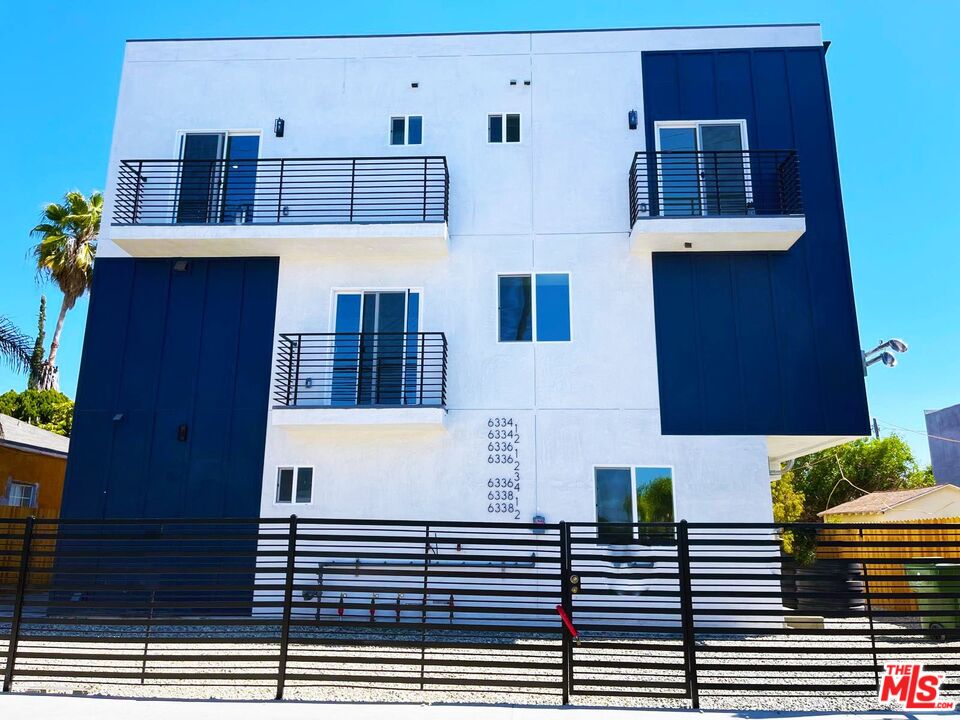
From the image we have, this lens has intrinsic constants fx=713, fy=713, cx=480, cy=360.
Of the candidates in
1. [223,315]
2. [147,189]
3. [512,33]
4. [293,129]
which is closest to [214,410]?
[223,315]

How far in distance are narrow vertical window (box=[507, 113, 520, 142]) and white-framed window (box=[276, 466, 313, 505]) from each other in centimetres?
694

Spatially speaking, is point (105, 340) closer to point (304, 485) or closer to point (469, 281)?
point (304, 485)

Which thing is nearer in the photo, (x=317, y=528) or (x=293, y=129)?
(x=317, y=528)

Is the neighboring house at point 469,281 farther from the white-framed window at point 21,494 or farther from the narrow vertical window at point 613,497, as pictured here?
the white-framed window at point 21,494

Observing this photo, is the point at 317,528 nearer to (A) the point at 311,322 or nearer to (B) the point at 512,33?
(A) the point at 311,322

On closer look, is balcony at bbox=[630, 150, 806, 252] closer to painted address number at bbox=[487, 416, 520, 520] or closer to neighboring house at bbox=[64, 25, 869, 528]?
neighboring house at bbox=[64, 25, 869, 528]

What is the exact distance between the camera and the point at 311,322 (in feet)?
41.1

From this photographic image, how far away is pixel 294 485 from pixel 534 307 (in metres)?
5.04

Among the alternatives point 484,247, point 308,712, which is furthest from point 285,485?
point 308,712

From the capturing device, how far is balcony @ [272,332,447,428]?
39.2ft

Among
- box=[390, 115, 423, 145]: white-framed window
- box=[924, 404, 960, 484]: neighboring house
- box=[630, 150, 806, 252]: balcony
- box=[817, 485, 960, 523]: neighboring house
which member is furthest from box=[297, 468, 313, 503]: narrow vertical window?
box=[924, 404, 960, 484]: neighboring house

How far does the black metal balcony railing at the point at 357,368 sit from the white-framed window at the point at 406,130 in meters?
3.77

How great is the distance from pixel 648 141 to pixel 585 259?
2.56 metres

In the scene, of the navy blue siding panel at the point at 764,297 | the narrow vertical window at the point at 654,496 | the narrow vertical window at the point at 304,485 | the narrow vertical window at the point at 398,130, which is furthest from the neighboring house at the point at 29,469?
the navy blue siding panel at the point at 764,297
